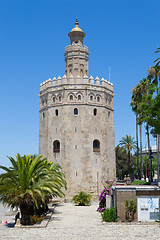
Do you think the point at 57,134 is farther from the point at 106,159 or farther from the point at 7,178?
the point at 7,178

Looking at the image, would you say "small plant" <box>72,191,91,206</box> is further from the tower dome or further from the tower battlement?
the tower dome

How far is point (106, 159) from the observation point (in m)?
35.7

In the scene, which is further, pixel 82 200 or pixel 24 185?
pixel 82 200

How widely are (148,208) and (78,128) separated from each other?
61.5 feet

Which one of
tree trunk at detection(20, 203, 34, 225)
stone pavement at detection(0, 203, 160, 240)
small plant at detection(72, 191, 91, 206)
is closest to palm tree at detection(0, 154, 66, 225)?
tree trunk at detection(20, 203, 34, 225)

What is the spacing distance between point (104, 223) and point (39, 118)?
79.0 ft

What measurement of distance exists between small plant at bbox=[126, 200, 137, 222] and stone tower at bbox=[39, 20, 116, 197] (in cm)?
1652

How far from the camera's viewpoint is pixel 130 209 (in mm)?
17156

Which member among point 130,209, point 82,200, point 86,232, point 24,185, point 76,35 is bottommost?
point 82,200

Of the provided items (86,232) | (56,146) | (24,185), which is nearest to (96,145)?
(56,146)

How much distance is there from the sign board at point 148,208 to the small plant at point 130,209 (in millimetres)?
326

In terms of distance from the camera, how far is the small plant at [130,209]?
17.1 metres

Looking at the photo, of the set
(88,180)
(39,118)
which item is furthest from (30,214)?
(39,118)

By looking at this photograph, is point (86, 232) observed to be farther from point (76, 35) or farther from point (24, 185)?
point (76, 35)
